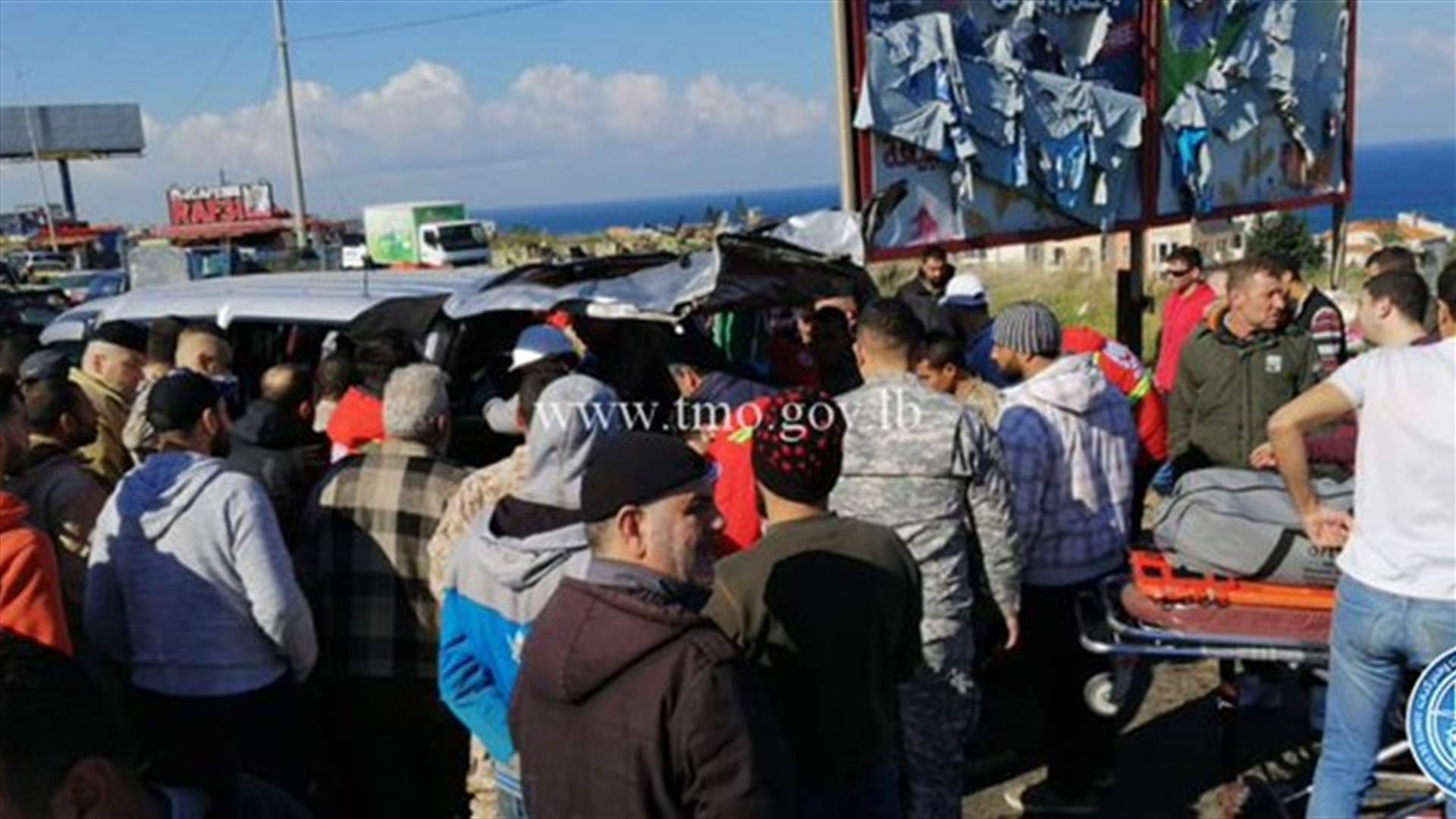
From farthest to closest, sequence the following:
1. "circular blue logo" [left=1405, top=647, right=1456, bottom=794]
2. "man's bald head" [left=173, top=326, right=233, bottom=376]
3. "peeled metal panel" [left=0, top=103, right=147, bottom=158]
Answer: "peeled metal panel" [left=0, top=103, right=147, bottom=158], "man's bald head" [left=173, top=326, right=233, bottom=376], "circular blue logo" [left=1405, top=647, right=1456, bottom=794]

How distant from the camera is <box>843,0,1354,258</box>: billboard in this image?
9078mm

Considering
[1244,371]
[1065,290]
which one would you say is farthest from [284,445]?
[1065,290]

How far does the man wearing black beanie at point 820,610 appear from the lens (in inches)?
115

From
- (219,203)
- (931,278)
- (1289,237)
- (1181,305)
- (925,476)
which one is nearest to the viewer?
(925,476)

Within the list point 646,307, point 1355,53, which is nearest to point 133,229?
point 1355,53

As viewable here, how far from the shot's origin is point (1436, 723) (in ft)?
11.9

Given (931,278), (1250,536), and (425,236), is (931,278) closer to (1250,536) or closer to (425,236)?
(1250,536)

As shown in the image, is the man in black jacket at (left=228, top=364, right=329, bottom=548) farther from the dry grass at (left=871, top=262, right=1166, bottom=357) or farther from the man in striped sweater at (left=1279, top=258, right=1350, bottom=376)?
the dry grass at (left=871, top=262, right=1166, bottom=357)

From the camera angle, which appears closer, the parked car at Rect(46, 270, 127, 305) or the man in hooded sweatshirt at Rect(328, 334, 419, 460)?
the man in hooded sweatshirt at Rect(328, 334, 419, 460)

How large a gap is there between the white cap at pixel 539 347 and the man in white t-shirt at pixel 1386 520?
253cm

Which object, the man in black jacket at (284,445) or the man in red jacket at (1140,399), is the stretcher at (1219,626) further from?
the man in black jacket at (284,445)

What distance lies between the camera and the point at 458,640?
3180mm

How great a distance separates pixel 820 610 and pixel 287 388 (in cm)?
281

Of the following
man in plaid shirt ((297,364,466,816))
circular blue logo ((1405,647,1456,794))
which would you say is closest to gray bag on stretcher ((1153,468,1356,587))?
circular blue logo ((1405,647,1456,794))
